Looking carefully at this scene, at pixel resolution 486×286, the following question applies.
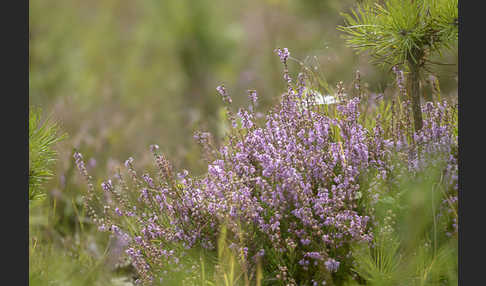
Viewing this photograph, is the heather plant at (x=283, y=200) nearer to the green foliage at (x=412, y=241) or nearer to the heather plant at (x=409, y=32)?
the green foliage at (x=412, y=241)

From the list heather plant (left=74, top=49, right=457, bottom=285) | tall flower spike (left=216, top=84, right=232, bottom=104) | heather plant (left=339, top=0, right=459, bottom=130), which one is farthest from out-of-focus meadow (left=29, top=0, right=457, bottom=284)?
heather plant (left=339, top=0, right=459, bottom=130)

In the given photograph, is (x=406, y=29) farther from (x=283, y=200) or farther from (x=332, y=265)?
(x=332, y=265)

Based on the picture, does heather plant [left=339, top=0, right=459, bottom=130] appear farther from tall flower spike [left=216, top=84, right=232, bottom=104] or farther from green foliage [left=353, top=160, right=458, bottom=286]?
tall flower spike [left=216, top=84, right=232, bottom=104]

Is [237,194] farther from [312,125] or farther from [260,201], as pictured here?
[312,125]

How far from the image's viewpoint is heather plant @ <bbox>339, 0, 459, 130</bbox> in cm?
262

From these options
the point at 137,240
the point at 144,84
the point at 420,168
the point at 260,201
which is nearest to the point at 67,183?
the point at 137,240

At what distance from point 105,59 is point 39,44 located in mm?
3852

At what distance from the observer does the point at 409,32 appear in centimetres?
268

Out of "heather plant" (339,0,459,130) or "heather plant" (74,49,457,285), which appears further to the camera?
"heather plant" (339,0,459,130)

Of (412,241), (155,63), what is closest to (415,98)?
(412,241)

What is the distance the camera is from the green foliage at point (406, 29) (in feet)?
8.57

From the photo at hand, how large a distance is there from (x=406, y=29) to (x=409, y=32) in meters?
0.02

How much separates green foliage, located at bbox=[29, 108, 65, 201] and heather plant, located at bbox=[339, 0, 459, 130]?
1.94 m

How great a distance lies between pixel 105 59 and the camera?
1299 cm
